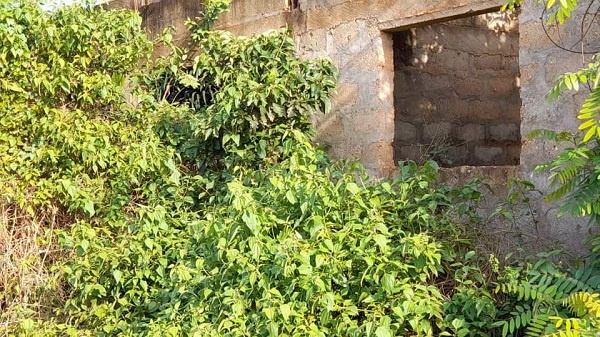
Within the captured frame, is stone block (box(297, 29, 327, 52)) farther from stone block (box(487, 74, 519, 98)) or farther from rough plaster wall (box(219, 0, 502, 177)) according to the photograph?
stone block (box(487, 74, 519, 98))

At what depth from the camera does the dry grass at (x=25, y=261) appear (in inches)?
245

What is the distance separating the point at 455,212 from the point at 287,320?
1360mm

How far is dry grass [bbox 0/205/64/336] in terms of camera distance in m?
6.21

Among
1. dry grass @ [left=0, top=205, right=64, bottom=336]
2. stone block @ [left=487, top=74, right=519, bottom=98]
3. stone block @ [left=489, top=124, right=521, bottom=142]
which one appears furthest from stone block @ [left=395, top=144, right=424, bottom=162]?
dry grass @ [left=0, top=205, right=64, bottom=336]

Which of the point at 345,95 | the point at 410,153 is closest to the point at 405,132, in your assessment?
the point at 410,153

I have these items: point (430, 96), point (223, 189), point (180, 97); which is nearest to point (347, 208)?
point (223, 189)

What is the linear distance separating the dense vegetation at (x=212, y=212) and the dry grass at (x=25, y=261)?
2 centimetres

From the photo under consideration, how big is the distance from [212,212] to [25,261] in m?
1.43

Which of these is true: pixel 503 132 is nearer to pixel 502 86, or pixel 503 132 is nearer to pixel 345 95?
pixel 502 86

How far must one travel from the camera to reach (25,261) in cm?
636

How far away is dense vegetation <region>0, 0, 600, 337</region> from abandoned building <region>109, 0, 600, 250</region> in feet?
0.88

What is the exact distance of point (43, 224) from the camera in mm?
6809

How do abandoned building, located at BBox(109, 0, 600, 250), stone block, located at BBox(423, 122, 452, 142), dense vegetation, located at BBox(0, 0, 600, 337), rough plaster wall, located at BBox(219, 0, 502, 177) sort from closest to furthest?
dense vegetation, located at BBox(0, 0, 600, 337) → abandoned building, located at BBox(109, 0, 600, 250) → rough plaster wall, located at BBox(219, 0, 502, 177) → stone block, located at BBox(423, 122, 452, 142)

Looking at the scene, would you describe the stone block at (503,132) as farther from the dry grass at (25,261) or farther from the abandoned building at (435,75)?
the dry grass at (25,261)
